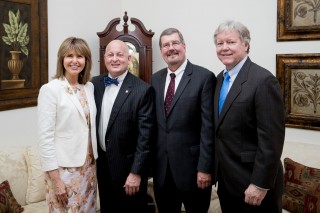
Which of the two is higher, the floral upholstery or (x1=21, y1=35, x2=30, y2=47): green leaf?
(x1=21, y1=35, x2=30, y2=47): green leaf

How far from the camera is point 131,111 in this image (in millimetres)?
2051

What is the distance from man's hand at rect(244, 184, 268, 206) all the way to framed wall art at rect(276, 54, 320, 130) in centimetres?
132

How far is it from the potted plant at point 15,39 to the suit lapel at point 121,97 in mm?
1143

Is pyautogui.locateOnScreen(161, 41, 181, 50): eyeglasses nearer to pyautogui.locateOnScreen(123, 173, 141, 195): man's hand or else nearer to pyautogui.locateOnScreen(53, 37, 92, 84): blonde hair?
pyautogui.locateOnScreen(53, 37, 92, 84): blonde hair

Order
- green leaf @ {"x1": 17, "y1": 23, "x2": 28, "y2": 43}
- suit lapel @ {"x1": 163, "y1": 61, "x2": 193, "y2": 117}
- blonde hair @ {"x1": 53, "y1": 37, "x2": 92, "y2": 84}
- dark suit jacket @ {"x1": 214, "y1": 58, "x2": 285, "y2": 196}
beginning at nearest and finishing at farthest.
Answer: dark suit jacket @ {"x1": 214, "y1": 58, "x2": 285, "y2": 196}
blonde hair @ {"x1": 53, "y1": 37, "x2": 92, "y2": 84}
suit lapel @ {"x1": 163, "y1": 61, "x2": 193, "y2": 117}
green leaf @ {"x1": 17, "y1": 23, "x2": 28, "y2": 43}

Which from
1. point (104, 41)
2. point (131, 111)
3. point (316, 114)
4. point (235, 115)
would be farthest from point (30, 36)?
point (316, 114)

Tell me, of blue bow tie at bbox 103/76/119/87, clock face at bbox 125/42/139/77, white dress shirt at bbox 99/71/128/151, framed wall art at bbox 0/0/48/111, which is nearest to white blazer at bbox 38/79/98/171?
white dress shirt at bbox 99/71/128/151

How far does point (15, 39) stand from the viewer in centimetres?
276

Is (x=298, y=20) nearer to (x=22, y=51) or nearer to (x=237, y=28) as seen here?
(x=237, y=28)

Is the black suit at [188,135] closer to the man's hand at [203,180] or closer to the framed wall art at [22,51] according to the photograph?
the man's hand at [203,180]

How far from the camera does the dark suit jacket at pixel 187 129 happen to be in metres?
1.98

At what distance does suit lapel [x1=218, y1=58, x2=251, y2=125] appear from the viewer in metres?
1.74

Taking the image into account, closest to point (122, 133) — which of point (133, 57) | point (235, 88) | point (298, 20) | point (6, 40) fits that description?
point (235, 88)

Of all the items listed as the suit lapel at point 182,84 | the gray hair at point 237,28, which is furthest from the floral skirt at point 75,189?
the gray hair at point 237,28
